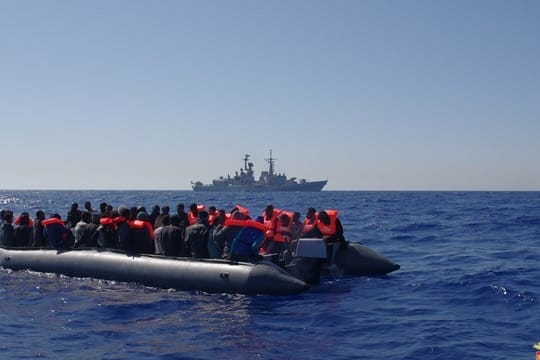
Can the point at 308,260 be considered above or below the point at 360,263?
above

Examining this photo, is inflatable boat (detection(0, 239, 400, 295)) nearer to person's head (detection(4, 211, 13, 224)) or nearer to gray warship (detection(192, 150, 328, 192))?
person's head (detection(4, 211, 13, 224))

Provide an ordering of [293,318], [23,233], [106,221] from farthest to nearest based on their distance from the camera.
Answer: [23,233], [106,221], [293,318]

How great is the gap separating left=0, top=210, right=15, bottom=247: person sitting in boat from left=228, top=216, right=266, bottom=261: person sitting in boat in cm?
823

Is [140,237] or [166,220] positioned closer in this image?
[166,220]

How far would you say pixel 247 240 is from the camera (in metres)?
14.2

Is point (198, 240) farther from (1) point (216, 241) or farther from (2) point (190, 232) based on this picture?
(1) point (216, 241)

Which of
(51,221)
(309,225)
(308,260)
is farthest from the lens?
(51,221)

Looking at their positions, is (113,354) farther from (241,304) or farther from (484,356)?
(484,356)

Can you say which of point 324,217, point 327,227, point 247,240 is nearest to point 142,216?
point 247,240

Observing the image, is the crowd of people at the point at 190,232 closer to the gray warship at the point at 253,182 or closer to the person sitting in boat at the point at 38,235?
the person sitting in boat at the point at 38,235

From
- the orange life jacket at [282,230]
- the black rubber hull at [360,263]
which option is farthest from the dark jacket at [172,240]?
the black rubber hull at [360,263]

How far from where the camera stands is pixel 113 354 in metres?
9.48

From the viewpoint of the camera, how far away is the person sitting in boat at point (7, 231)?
61.5ft

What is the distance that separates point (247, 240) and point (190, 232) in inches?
69.3
